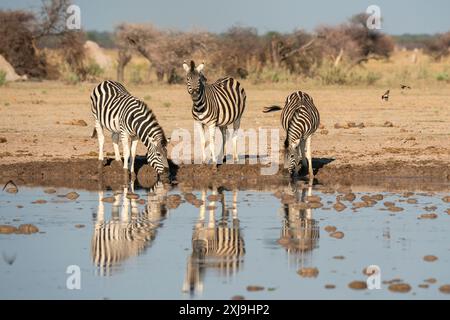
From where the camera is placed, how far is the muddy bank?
13.3 m

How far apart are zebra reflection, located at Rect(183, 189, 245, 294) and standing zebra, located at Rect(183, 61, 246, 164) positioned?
2.56 m

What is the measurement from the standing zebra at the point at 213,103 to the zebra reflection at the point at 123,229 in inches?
72.3

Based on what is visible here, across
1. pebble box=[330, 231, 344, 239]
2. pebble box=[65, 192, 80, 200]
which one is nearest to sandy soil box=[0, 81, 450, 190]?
pebble box=[65, 192, 80, 200]

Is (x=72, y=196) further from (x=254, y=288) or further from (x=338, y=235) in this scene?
(x=254, y=288)

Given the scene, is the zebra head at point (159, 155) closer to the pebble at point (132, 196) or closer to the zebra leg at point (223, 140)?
the pebble at point (132, 196)

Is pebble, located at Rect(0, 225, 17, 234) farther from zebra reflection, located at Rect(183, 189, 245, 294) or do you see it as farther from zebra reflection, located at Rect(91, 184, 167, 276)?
zebra reflection, located at Rect(183, 189, 245, 294)

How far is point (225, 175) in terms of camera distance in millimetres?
13922

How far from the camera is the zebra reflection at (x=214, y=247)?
323 inches

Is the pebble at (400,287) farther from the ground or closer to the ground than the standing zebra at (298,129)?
closer to the ground

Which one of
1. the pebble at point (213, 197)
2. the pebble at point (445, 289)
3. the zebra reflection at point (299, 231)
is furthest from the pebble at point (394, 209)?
the pebble at point (445, 289)

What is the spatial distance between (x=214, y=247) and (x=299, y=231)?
1.11 m
